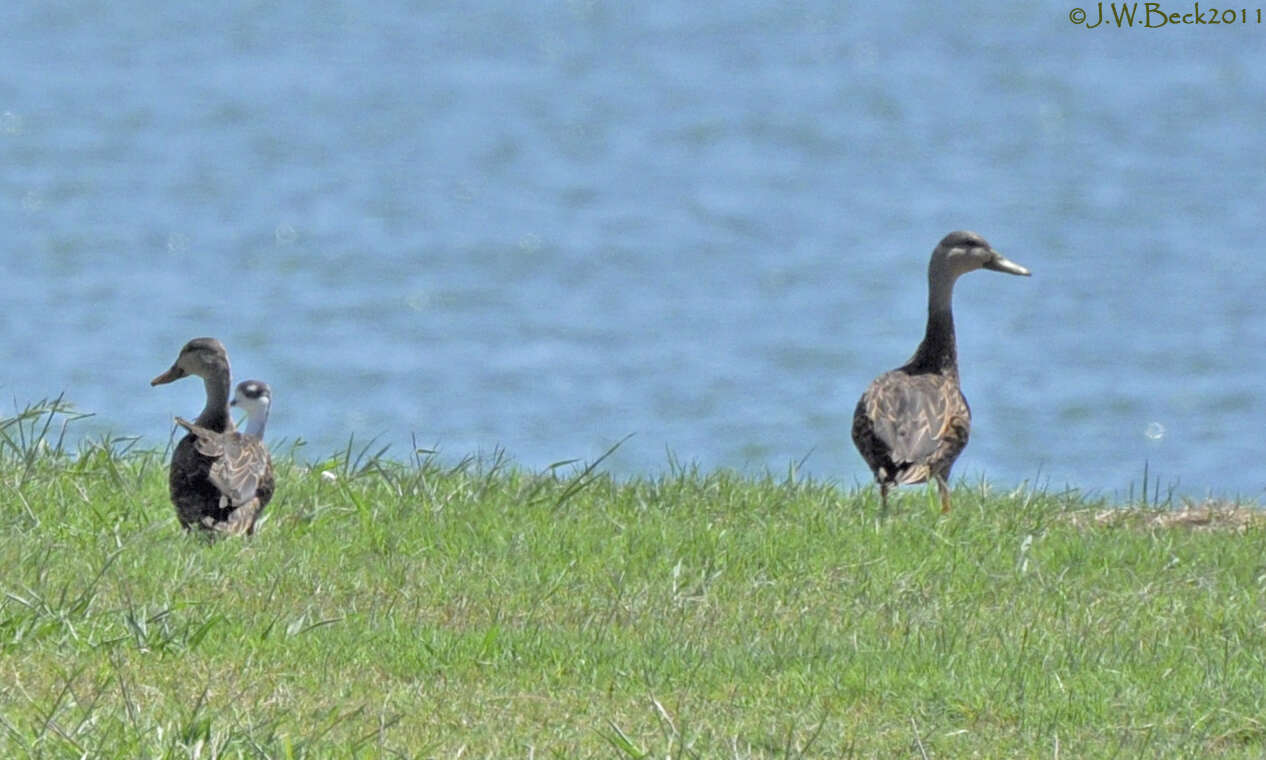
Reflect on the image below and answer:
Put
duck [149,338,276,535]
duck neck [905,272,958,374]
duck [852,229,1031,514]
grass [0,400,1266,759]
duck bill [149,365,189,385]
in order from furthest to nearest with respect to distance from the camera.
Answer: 1. duck neck [905,272,958,374]
2. duck [852,229,1031,514]
3. duck bill [149,365,189,385]
4. duck [149,338,276,535]
5. grass [0,400,1266,759]

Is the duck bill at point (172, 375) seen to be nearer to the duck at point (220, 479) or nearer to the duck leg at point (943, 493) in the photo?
the duck at point (220, 479)

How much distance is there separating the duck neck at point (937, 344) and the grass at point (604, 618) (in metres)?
1.44

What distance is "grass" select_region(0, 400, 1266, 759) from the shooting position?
7051mm

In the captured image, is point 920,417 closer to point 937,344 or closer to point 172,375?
point 937,344

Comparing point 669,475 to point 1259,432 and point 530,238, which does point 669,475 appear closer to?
point 1259,432

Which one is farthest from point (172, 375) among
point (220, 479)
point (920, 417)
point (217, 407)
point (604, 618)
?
point (920, 417)

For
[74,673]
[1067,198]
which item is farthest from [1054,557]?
[1067,198]

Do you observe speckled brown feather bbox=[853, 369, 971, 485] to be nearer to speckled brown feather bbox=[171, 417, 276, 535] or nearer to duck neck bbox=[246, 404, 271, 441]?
duck neck bbox=[246, 404, 271, 441]

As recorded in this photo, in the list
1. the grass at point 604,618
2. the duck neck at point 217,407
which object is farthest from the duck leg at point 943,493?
the duck neck at point 217,407

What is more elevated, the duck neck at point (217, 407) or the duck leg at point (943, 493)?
the duck neck at point (217, 407)

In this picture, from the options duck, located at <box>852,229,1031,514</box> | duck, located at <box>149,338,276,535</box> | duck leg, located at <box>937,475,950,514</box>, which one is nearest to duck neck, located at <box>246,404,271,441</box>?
duck, located at <box>149,338,276,535</box>

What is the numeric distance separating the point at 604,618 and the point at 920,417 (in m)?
3.63

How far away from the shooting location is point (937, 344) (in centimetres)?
1280

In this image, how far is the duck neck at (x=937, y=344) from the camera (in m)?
12.8
